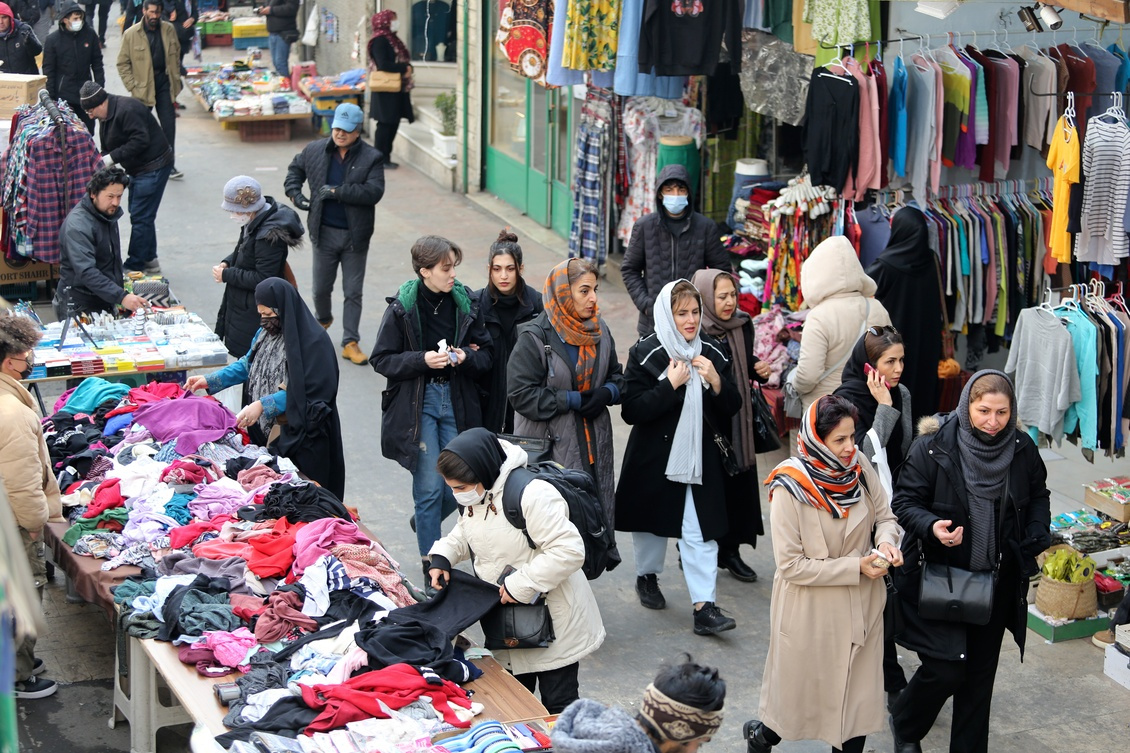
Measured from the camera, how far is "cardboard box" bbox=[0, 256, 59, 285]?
37.5ft

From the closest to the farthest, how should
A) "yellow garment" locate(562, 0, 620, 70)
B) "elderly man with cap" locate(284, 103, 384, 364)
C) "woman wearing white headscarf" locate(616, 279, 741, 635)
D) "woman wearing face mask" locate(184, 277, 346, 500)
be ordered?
1. "woman wearing white headscarf" locate(616, 279, 741, 635)
2. "woman wearing face mask" locate(184, 277, 346, 500)
3. "elderly man with cap" locate(284, 103, 384, 364)
4. "yellow garment" locate(562, 0, 620, 70)

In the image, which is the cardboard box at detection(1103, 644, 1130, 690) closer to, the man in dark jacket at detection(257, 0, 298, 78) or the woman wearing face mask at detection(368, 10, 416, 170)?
the woman wearing face mask at detection(368, 10, 416, 170)

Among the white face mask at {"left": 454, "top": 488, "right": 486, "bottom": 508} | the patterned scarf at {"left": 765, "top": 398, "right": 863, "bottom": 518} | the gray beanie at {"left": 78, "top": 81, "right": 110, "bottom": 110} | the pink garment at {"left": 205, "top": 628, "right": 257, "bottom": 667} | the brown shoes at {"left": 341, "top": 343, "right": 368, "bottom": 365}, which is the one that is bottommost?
the brown shoes at {"left": 341, "top": 343, "right": 368, "bottom": 365}

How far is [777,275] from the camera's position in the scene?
9398mm

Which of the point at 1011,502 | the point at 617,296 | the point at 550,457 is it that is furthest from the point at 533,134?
the point at 1011,502

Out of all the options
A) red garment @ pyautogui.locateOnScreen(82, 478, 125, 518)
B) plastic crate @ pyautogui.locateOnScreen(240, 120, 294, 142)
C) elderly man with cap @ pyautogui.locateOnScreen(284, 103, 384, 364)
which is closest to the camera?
red garment @ pyautogui.locateOnScreen(82, 478, 125, 518)

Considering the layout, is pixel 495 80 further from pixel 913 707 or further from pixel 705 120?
pixel 913 707

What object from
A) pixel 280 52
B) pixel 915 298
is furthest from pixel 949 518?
pixel 280 52

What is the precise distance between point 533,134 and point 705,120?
3.60 m

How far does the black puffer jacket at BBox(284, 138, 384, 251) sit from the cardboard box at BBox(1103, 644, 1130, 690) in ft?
19.6

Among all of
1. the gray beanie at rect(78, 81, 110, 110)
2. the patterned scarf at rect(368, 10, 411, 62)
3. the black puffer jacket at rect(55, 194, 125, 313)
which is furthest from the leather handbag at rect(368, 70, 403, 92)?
the black puffer jacket at rect(55, 194, 125, 313)

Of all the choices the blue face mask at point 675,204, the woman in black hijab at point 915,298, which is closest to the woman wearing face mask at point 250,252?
the blue face mask at point 675,204

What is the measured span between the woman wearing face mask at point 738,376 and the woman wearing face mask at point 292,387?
6.32 feet

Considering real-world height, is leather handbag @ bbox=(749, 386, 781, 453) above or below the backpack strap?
below
